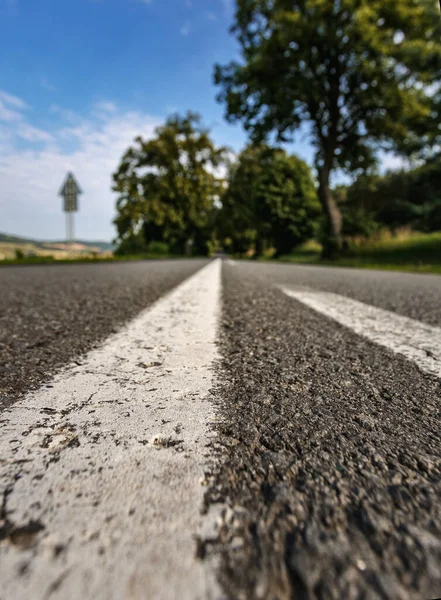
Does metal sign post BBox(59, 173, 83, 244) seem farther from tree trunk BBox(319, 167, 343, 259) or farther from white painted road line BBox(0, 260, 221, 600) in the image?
white painted road line BBox(0, 260, 221, 600)

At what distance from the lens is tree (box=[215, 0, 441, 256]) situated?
13.7 metres

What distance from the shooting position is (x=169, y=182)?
34.0 metres

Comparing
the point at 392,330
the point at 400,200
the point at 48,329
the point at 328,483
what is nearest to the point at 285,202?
the point at 400,200

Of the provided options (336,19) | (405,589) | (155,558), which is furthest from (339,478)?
(336,19)

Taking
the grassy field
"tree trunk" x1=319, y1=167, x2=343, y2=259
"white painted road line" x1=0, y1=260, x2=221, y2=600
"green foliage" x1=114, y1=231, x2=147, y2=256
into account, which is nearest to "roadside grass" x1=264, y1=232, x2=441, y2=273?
the grassy field

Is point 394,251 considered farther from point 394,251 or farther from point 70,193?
point 70,193

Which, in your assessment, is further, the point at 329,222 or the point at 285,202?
the point at 285,202

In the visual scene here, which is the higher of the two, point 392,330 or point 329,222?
point 329,222

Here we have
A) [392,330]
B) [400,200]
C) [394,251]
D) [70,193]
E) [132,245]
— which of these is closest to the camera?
[392,330]

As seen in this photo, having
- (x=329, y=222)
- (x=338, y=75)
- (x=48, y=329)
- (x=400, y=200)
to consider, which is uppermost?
(x=338, y=75)

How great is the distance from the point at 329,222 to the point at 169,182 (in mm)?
21796

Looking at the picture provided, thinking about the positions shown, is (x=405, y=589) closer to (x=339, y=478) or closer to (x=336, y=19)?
(x=339, y=478)

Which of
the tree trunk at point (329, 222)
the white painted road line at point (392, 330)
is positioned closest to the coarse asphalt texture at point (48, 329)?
the white painted road line at point (392, 330)

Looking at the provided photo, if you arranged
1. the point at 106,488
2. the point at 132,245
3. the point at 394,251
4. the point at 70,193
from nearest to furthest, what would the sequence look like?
the point at 106,488
the point at 394,251
the point at 70,193
the point at 132,245
